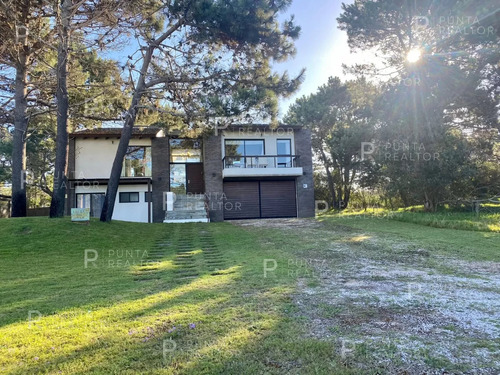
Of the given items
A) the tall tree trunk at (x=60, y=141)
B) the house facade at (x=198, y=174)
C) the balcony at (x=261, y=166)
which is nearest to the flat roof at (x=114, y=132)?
the house facade at (x=198, y=174)

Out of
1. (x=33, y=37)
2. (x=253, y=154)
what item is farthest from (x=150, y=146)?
(x=33, y=37)

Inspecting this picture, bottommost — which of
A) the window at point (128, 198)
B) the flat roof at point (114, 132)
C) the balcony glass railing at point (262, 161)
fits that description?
the window at point (128, 198)

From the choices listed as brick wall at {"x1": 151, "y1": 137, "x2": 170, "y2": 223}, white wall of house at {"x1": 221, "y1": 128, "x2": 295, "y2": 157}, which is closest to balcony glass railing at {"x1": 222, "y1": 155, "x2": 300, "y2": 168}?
white wall of house at {"x1": 221, "y1": 128, "x2": 295, "y2": 157}

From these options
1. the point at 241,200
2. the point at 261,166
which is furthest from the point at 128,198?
the point at 261,166

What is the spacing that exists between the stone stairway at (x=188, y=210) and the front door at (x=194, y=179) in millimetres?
519

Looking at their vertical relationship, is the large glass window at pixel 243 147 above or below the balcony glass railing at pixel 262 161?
above

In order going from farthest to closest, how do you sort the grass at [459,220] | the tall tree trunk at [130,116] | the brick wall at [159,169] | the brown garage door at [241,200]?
the brown garage door at [241,200]
the brick wall at [159,169]
the tall tree trunk at [130,116]
the grass at [459,220]

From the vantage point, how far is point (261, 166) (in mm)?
19078

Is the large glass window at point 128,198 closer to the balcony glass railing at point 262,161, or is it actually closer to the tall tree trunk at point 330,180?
the balcony glass railing at point 262,161

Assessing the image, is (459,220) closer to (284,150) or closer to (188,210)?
(284,150)

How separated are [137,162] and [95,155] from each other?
2.48m

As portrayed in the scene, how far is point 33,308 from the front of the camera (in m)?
4.02

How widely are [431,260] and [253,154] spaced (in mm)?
13669

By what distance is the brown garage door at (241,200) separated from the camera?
19.1 meters
